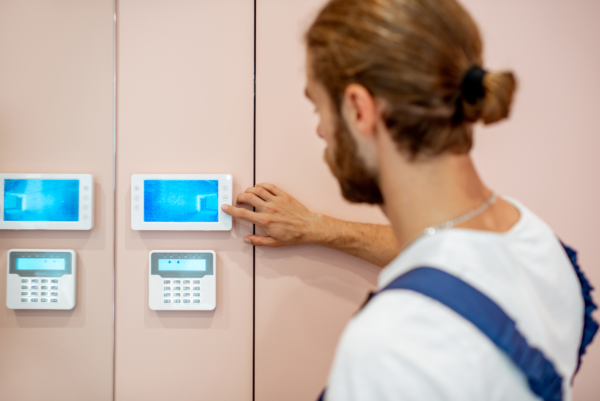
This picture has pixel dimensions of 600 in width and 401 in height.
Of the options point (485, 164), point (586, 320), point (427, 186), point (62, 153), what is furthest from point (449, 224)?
point (62, 153)

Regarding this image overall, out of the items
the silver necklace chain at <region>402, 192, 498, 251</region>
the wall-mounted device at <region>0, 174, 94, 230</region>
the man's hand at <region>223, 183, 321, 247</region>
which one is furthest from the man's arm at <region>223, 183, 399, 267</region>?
the silver necklace chain at <region>402, 192, 498, 251</region>

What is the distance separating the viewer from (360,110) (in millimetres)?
527

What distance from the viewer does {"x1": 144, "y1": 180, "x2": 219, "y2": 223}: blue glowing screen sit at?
100cm

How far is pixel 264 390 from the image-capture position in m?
1.05

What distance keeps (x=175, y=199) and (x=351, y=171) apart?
0.58 meters

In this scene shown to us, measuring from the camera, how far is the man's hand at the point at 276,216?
3.20ft

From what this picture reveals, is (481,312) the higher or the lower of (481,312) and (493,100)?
the lower

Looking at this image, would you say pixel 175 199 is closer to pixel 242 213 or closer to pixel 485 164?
pixel 242 213

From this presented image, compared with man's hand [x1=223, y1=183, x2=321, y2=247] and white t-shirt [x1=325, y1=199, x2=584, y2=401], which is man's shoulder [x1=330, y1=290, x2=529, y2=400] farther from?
man's hand [x1=223, y1=183, x2=321, y2=247]

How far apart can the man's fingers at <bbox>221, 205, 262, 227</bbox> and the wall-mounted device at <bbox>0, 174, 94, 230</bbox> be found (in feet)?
1.13

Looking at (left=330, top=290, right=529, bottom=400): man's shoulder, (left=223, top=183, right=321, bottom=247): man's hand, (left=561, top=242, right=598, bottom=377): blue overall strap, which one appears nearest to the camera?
(left=330, top=290, right=529, bottom=400): man's shoulder

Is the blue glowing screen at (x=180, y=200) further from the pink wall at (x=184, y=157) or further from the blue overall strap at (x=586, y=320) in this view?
the blue overall strap at (x=586, y=320)

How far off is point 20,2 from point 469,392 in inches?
49.0

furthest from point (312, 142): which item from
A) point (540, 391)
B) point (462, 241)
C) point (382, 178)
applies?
point (540, 391)
